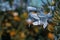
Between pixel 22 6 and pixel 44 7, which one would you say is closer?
pixel 44 7

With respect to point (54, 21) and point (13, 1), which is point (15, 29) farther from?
point (54, 21)

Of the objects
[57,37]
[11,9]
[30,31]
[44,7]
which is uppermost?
[44,7]

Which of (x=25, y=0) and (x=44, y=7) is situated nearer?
(x=44, y=7)

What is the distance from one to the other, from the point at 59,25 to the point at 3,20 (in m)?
1.24

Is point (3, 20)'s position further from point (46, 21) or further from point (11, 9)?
point (46, 21)

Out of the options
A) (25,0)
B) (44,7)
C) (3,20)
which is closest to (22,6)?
(25,0)

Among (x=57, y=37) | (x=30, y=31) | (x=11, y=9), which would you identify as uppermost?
(x=57, y=37)

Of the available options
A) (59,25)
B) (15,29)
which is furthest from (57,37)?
(15,29)

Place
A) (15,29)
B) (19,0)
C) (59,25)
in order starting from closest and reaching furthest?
(59,25) → (15,29) → (19,0)

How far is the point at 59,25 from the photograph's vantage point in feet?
2.40

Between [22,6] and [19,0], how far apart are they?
86mm

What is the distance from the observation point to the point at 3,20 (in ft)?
6.31

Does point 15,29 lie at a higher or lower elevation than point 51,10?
lower

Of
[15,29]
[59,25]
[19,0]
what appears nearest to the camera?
[59,25]
